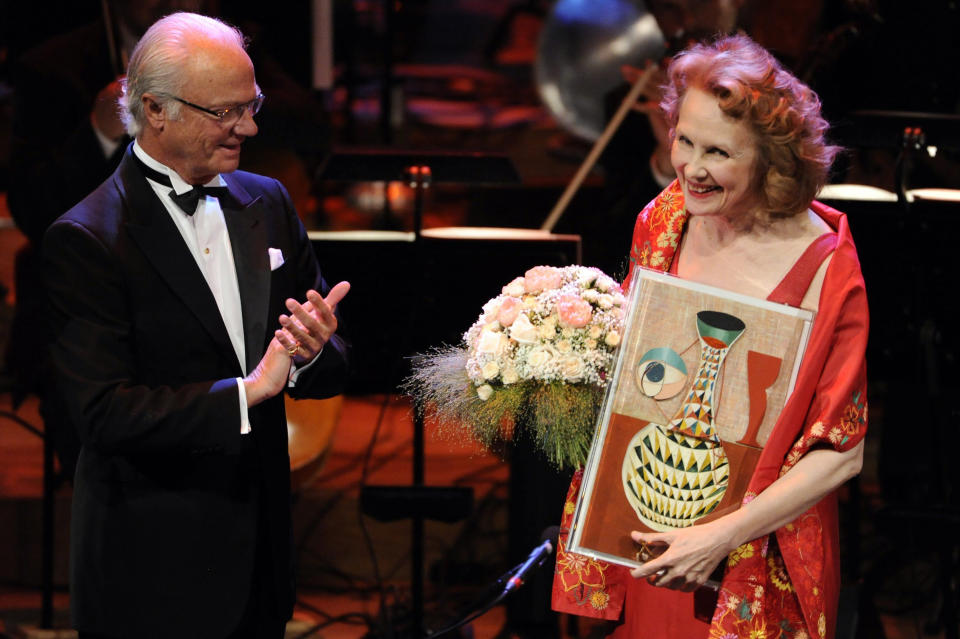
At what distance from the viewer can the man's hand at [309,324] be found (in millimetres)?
2023

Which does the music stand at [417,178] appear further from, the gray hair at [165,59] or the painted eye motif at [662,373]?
the painted eye motif at [662,373]

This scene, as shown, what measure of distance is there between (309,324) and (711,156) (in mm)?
766

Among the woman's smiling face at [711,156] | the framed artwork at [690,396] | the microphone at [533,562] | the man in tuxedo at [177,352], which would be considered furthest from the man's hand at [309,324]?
the microphone at [533,562]

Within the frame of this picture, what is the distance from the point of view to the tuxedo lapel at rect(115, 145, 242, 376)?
2061mm

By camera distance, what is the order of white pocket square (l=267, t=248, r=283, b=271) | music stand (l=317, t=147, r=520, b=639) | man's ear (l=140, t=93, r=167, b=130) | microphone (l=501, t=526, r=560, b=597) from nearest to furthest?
1. man's ear (l=140, t=93, r=167, b=130)
2. white pocket square (l=267, t=248, r=283, b=271)
3. microphone (l=501, t=526, r=560, b=597)
4. music stand (l=317, t=147, r=520, b=639)

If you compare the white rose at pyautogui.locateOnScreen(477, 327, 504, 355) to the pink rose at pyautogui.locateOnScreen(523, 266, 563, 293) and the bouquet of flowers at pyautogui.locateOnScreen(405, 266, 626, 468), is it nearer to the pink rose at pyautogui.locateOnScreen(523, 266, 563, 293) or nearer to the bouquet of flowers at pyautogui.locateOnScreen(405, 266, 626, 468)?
the bouquet of flowers at pyautogui.locateOnScreen(405, 266, 626, 468)

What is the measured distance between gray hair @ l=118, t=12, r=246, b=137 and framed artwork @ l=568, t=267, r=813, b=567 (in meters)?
0.92

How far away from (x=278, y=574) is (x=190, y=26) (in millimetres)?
1066

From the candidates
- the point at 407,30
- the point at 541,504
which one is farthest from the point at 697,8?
the point at 407,30

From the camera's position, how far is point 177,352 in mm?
2092

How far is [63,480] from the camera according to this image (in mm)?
4168

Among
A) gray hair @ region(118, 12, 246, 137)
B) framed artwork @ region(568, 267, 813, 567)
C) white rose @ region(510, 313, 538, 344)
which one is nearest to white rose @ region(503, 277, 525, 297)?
white rose @ region(510, 313, 538, 344)

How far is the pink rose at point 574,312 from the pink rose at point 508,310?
0.08m

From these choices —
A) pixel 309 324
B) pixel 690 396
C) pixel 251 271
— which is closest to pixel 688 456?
pixel 690 396
